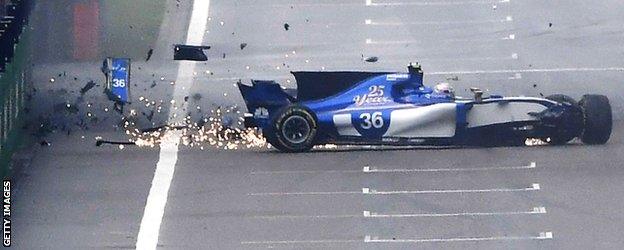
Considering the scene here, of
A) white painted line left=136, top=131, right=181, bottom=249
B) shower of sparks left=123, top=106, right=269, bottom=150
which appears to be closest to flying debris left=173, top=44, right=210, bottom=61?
shower of sparks left=123, top=106, right=269, bottom=150

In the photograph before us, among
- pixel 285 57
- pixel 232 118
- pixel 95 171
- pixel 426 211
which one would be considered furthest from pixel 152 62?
pixel 426 211

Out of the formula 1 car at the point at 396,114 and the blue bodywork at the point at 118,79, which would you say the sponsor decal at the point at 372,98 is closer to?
the formula 1 car at the point at 396,114

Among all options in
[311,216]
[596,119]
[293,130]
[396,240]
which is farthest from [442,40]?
[396,240]

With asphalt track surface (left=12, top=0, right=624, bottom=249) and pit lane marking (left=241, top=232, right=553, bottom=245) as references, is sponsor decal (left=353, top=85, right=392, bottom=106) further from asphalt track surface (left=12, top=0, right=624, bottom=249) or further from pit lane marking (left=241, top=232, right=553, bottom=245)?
pit lane marking (left=241, top=232, right=553, bottom=245)

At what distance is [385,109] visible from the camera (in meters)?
31.4

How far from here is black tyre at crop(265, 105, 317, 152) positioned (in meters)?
31.2

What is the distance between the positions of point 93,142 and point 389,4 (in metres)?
12.7

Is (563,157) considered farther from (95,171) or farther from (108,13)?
(108,13)

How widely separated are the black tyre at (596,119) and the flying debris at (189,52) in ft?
31.6

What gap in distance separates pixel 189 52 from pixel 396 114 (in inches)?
359

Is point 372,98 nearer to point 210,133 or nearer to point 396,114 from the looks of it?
point 396,114

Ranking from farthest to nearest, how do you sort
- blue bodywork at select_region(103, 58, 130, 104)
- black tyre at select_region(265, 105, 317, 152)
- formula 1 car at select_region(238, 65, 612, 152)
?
blue bodywork at select_region(103, 58, 130, 104), formula 1 car at select_region(238, 65, 612, 152), black tyre at select_region(265, 105, 317, 152)

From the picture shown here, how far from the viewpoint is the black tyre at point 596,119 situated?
3172cm

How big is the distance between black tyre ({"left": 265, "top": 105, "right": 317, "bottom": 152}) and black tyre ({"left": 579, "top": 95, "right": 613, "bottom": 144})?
13.0 feet
